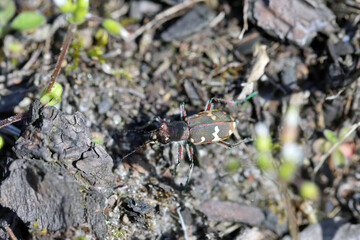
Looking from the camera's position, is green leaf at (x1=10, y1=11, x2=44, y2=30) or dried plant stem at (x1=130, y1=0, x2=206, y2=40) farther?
dried plant stem at (x1=130, y1=0, x2=206, y2=40)

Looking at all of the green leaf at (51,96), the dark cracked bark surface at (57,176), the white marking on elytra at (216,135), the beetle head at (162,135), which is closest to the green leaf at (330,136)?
the white marking on elytra at (216,135)

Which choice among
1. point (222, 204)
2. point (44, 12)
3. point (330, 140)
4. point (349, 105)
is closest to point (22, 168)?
point (222, 204)

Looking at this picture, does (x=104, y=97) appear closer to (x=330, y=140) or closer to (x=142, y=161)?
(x=142, y=161)

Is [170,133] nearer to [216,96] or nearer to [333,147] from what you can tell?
[216,96]

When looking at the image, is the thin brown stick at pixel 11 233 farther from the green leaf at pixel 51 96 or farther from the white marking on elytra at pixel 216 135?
the white marking on elytra at pixel 216 135

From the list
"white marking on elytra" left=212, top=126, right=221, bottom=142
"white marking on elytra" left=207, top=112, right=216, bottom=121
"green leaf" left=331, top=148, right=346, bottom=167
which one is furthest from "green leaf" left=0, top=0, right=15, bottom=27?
"green leaf" left=331, top=148, right=346, bottom=167

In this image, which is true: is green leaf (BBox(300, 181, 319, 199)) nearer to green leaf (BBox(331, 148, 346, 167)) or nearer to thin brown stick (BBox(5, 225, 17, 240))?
green leaf (BBox(331, 148, 346, 167))

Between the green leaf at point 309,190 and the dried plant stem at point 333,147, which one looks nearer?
the dried plant stem at point 333,147

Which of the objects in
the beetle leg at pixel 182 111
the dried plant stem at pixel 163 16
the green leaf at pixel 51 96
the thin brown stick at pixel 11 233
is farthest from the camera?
the dried plant stem at pixel 163 16
